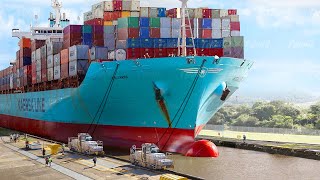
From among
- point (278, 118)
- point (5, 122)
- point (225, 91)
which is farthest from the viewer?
point (278, 118)

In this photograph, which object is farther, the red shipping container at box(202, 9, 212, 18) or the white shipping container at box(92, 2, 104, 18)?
the white shipping container at box(92, 2, 104, 18)

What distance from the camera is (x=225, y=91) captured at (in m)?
32.6

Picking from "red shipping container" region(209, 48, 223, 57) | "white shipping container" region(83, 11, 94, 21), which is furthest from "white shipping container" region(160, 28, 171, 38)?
"white shipping container" region(83, 11, 94, 21)

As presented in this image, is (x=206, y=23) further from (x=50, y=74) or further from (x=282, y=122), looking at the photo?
(x=282, y=122)

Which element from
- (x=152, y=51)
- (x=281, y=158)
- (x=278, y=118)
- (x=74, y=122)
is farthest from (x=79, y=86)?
(x=278, y=118)

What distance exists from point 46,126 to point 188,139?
21736 mm

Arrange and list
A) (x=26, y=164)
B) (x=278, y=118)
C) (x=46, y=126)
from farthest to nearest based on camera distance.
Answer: (x=278, y=118) < (x=46, y=126) < (x=26, y=164)

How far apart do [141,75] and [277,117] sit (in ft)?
232

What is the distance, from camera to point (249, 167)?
1174 inches

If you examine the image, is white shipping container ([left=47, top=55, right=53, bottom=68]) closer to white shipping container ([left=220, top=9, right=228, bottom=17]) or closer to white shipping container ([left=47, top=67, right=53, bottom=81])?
white shipping container ([left=47, top=67, right=53, bottom=81])

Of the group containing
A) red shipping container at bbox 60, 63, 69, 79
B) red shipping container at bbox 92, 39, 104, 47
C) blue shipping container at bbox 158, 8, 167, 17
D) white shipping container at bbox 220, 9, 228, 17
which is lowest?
red shipping container at bbox 60, 63, 69, 79

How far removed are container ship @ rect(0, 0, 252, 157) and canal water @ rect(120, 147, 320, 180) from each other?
1.21 m

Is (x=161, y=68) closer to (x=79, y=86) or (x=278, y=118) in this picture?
(x=79, y=86)

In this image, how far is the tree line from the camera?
8769cm
